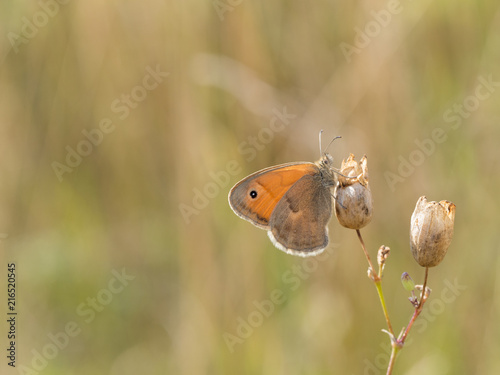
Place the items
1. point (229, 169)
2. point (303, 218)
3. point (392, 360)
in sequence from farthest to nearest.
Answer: point (229, 169) → point (303, 218) → point (392, 360)

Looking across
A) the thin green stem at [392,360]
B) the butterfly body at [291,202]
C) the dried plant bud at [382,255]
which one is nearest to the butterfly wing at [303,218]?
the butterfly body at [291,202]

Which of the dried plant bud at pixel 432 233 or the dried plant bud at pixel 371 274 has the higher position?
the dried plant bud at pixel 432 233

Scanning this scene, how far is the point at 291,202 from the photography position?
2.52m

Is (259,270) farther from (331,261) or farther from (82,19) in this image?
(82,19)

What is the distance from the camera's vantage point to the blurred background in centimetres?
325

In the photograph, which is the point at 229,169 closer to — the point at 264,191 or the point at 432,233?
the point at 264,191

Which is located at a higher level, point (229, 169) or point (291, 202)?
point (229, 169)

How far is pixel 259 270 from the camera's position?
11.1 feet

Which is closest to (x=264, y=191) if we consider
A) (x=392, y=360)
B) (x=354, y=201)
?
(x=354, y=201)

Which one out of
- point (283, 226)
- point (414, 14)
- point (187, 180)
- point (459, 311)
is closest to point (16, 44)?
point (187, 180)

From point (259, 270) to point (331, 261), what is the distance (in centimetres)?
46

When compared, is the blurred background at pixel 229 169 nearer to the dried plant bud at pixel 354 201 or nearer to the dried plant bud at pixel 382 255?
the dried plant bud at pixel 354 201

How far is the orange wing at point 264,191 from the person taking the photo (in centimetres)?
244

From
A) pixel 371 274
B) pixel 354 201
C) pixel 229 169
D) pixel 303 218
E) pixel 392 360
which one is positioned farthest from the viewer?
pixel 229 169
